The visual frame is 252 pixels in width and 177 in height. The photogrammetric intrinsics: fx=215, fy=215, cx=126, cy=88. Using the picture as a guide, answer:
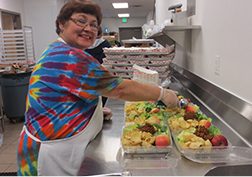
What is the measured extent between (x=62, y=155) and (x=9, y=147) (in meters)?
2.73

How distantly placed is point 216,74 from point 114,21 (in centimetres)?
1447

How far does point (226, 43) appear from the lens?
4.45ft

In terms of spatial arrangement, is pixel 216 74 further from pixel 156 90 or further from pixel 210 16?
pixel 156 90

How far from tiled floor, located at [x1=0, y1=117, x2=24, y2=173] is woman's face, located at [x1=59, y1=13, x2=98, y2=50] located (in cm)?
219

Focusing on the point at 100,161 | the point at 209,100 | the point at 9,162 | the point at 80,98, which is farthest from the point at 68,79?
the point at 9,162

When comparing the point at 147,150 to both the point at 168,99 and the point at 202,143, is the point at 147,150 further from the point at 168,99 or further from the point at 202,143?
the point at 168,99

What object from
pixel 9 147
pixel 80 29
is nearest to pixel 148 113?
pixel 80 29

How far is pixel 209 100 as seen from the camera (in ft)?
5.05

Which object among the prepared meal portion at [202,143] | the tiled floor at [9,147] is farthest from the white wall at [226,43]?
the tiled floor at [9,147]

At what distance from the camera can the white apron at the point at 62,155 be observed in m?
1.04

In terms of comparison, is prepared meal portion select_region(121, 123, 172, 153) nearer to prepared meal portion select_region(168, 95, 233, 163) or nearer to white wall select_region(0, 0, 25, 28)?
prepared meal portion select_region(168, 95, 233, 163)

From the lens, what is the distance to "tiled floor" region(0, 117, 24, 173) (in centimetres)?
275

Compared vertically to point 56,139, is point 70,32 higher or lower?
higher

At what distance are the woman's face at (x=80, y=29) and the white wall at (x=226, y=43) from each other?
80 centimetres
